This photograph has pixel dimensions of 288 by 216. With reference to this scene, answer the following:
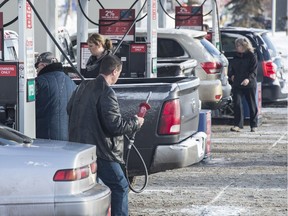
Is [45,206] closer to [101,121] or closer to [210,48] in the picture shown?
[101,121]

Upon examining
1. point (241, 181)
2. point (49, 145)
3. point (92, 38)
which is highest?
point (92, 38)

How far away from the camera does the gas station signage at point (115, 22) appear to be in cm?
1487

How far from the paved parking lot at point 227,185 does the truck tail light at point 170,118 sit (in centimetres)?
96

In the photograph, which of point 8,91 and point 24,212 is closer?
point 24,212

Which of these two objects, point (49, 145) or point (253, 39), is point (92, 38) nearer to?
point (49, 145)

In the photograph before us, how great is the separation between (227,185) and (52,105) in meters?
3.28

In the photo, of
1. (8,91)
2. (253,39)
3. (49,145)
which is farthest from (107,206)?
(253,39)

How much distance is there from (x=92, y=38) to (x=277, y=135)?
6.28 m

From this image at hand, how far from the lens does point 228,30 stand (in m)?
20.9

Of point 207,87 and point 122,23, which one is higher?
point 122,23

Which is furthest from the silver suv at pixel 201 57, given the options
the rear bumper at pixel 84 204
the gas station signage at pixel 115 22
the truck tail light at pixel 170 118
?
the rear bumper at pixel 84 204

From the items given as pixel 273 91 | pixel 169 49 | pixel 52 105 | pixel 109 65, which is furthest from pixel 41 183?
pixel 273 91

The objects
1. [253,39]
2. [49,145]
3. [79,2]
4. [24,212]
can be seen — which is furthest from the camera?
[253,39]

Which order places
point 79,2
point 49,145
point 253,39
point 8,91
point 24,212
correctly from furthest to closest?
point 253,39 → point 79,2 → point 8,91 → point 49,145 → point 24,212
